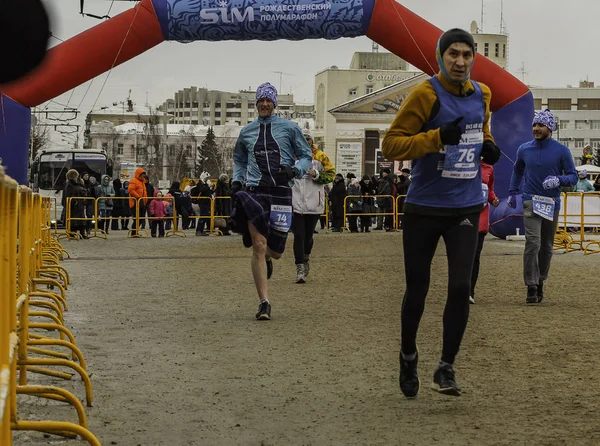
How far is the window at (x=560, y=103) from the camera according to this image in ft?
501

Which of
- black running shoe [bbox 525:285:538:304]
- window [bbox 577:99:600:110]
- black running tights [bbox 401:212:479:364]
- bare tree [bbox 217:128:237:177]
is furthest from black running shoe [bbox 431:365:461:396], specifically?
window [bbox 577:99:600:110]

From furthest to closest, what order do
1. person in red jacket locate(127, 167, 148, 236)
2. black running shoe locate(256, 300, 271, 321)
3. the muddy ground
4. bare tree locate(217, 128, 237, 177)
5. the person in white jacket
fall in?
bare tree locate(217, 128, 237, 177)
person in red jacket locate(127, 167, 148, 236)
the person in white jacket
black running shoe locate(256, 300, 271, 321)
the muddy ground

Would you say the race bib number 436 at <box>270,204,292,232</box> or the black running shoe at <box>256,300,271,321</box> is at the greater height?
the race bib number 436 at <box>270,204,292,232</box>

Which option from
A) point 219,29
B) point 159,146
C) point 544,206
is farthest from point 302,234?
point 159,146

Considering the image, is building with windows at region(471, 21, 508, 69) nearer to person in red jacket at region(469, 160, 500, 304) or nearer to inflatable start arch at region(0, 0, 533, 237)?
inflatable start arch at region(0, 0, 533, 237)

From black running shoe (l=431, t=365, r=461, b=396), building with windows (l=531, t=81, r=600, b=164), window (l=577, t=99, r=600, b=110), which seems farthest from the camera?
window (l=577, t=99, r=600, b=110)

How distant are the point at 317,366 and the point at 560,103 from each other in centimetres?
15188

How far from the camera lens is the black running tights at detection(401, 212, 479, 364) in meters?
5.74

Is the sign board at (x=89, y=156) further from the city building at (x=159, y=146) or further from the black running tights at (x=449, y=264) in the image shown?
the city building at (x=159, y=146)

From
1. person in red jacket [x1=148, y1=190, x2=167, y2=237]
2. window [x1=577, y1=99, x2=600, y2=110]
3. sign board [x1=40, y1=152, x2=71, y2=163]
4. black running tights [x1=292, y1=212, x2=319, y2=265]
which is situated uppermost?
window [x1=577, y1=99, x2=600, y2=110]

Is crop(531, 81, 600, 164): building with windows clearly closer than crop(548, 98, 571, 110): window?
Yes

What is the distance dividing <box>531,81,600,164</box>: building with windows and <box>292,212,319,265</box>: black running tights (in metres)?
131

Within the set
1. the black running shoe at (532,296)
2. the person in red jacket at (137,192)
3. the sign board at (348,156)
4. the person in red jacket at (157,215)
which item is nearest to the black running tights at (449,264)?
the black running shoe at (532,296)

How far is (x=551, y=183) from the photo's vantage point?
11.2 metres
